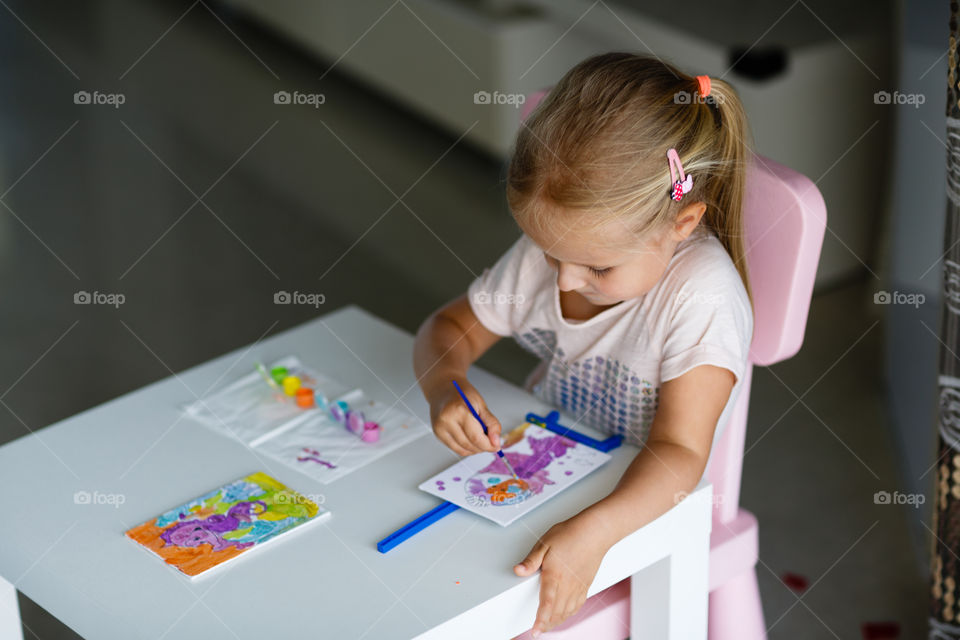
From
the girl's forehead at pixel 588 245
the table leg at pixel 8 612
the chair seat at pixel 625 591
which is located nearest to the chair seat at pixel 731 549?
the chair seat at pixel 625 591

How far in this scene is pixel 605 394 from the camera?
161 cm

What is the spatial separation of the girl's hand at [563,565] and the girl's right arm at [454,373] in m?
0.18

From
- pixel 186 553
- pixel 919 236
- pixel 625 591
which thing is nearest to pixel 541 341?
pixel 625 591

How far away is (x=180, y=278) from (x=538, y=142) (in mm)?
2334

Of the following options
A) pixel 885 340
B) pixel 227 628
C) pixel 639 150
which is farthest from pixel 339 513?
pixel 885 340

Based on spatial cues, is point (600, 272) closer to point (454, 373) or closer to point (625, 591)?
point (454, 373)

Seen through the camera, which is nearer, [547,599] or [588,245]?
[547,599]

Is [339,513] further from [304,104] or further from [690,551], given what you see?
[304,104]

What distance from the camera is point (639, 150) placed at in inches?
52.5

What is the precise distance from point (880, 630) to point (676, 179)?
1.22 metres

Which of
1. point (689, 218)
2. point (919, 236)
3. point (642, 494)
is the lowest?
point (642, 494)

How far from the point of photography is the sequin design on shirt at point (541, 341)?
1.67 meters

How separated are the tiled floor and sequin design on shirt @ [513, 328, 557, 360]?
2.79 feet

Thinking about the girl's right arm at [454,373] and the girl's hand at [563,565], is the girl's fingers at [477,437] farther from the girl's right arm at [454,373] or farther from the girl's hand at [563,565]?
the girl's hand at [563,565]
